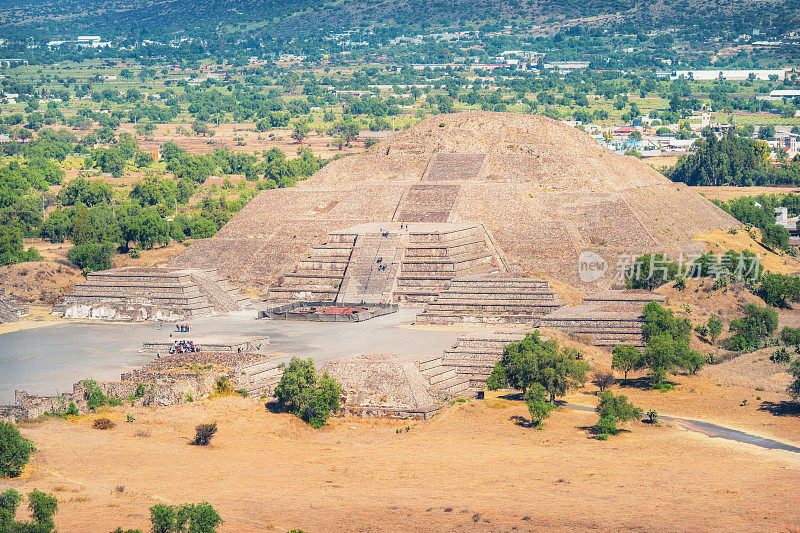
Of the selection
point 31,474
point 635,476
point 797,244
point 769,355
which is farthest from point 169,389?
point 797,244

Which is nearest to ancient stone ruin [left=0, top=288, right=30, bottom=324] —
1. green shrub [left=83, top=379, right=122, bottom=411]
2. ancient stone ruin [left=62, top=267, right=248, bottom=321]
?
ancient stone ruin [left=62, top=267, right=248, bottom=321]

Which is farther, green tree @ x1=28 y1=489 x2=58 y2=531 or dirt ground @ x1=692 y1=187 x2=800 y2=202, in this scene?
dirt ground @ x1=692 y1=187 x2=800 y2=202

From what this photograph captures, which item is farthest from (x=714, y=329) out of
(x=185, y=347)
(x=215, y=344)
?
(x=185, y=347)

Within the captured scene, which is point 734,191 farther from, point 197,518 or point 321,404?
point 197,518

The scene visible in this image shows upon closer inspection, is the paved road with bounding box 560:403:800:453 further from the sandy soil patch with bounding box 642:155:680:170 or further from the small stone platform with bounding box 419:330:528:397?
the sandy soil patch with bounding box 642:155:680:170

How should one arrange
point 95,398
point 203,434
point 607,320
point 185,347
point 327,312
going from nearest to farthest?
point 203,434 → point 95,398 → point 185,347 → point 607,320 → point 327,312

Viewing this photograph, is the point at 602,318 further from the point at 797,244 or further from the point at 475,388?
the point at 797,244

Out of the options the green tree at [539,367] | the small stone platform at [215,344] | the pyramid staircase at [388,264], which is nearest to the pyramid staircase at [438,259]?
the pyramid staircase at [388,264]

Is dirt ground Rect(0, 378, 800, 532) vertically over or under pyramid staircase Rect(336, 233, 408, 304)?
under
